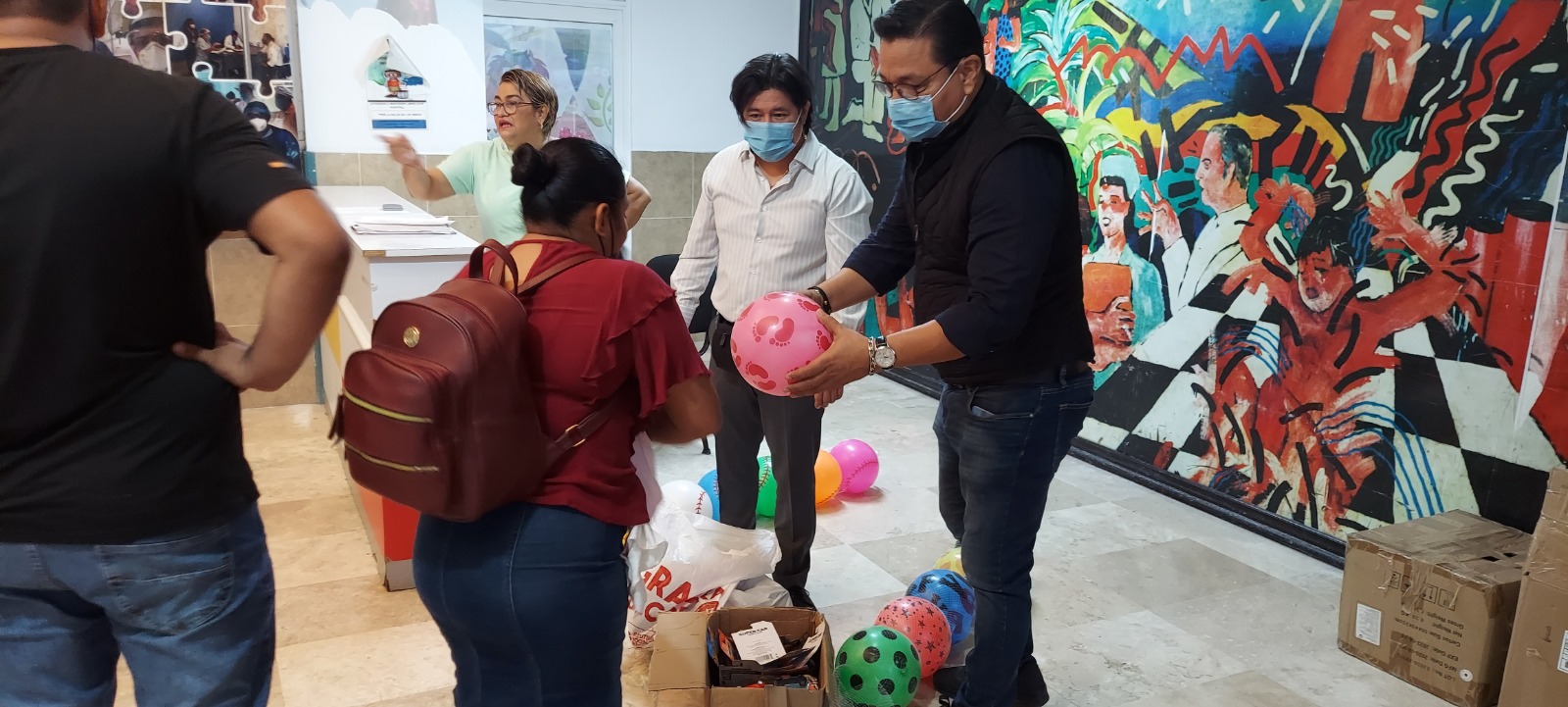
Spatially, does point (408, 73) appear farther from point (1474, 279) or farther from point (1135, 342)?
point (1474, 279)

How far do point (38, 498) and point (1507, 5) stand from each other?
3.70 metres

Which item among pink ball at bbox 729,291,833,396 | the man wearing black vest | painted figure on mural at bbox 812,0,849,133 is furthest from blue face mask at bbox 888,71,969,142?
painted figure on mural at bbox 812,0,849,133

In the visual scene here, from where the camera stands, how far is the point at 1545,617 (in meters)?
2.48

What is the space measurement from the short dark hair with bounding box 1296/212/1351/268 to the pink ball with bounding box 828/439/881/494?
1.78 m

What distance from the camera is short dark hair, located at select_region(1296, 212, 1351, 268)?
346cm

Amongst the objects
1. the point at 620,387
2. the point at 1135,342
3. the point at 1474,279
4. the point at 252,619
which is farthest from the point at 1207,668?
the point at 252,619

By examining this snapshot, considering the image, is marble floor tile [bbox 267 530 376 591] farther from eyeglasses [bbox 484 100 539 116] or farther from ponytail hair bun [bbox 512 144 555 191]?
ponytail hair bun [bbox 512 144 555 191]

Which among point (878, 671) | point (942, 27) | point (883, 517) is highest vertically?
point (942, 27)

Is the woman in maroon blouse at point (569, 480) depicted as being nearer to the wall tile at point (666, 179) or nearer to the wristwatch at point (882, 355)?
the wristwatch at point (882, 355)

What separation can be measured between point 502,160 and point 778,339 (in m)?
1.73

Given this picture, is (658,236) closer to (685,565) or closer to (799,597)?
(799,597)

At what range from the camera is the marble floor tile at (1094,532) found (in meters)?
3.64

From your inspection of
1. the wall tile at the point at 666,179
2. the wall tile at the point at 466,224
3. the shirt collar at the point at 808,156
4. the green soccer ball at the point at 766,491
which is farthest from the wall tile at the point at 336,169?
the shirt collar at the point at 808,156

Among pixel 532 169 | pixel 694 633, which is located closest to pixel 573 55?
pixel 694 633
